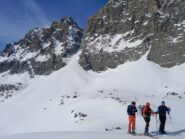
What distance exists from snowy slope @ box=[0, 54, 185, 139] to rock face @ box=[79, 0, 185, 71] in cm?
535

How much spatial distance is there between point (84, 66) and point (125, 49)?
20234mm

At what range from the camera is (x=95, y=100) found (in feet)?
178

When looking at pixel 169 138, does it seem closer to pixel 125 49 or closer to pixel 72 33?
pixel 125 49

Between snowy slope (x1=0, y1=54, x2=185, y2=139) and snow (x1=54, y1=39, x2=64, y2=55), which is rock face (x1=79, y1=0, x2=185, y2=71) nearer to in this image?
snowy slope (x1=0, y1=54, x2=185, y2=139)

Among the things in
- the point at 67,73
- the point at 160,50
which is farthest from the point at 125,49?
the point at 67,73

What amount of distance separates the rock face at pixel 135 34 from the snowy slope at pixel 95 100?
5347 mm

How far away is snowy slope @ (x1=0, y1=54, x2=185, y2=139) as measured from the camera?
40188mm

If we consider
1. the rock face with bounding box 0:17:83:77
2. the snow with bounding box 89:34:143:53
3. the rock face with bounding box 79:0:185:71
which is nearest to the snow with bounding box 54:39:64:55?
the rock face with bounding box 0:17:83:77

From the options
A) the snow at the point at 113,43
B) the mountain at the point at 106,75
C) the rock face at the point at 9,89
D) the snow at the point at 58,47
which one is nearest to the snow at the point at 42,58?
the mountain at the point at 106,75

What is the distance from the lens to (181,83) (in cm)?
8900

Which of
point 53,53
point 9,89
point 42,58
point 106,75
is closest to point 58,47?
point 53,53

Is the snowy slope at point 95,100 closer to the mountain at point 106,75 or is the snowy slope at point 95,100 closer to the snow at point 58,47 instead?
the mountain at point 106,75

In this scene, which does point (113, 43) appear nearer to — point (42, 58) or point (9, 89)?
point (9, 89)

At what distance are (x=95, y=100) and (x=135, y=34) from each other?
7940 centimetres
